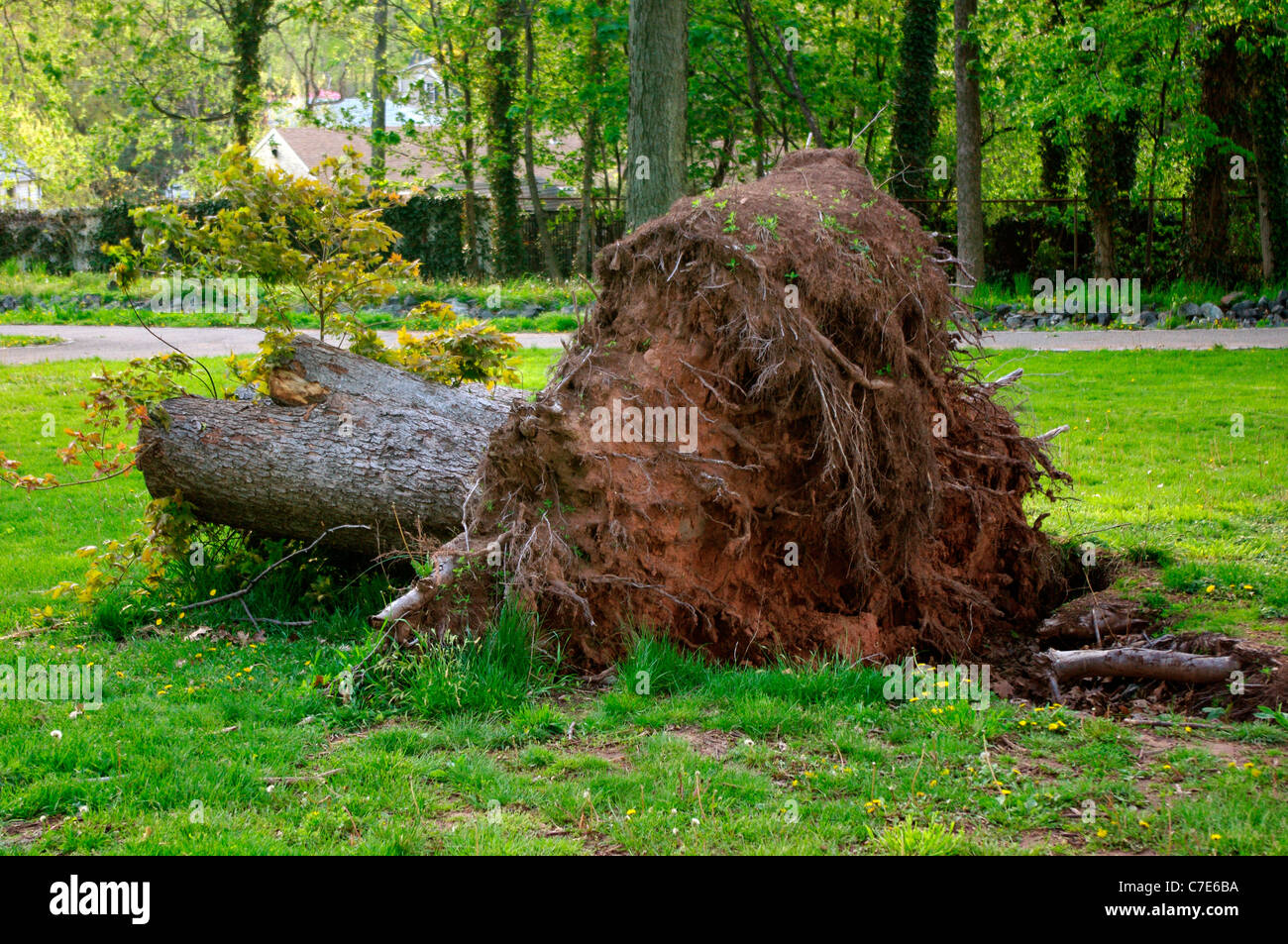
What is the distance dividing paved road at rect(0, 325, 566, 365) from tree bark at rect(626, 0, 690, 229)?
4098 millimetres

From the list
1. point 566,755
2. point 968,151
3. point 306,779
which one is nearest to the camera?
point 306,779

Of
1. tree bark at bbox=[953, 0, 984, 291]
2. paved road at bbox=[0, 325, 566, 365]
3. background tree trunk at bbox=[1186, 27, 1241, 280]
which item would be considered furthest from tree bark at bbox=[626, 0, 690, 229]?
background tree trunk at bbox=[1186, 27, 1241, 280]

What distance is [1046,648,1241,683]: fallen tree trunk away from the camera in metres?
5.21

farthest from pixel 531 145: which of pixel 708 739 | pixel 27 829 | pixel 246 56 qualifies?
pixel 27 829

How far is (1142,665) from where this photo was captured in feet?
17.7

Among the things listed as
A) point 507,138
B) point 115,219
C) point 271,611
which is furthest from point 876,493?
point 115,219

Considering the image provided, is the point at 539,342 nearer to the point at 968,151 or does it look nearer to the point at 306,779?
the point at 968,151

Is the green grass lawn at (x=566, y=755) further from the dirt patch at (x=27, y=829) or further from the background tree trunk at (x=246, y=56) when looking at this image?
the background tree trunk at (x=246, y=56)

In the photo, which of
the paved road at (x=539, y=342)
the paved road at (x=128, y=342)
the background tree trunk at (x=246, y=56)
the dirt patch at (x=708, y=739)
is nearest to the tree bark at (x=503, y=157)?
the background tree trunk at (x=246, y=56)

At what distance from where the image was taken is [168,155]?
5597 cm

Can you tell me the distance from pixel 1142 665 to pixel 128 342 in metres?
17.2

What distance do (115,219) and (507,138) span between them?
428 inches

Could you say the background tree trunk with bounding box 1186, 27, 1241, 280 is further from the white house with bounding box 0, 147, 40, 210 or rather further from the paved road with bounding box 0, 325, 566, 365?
the white house with bounding box 0, 147, 40, 210

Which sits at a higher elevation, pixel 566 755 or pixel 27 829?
pixel 566 755
